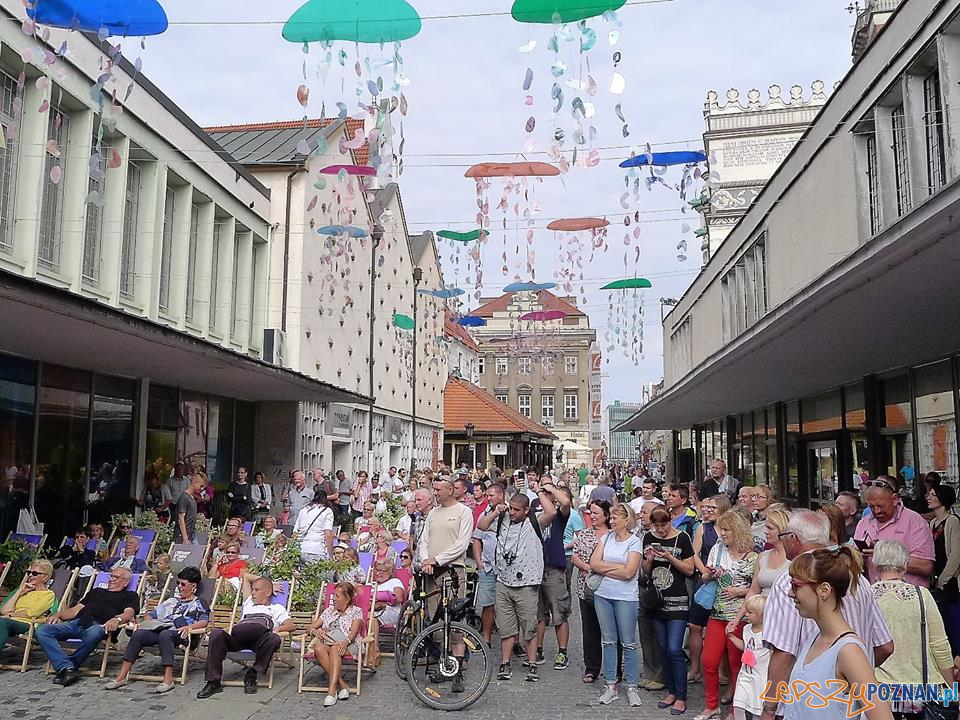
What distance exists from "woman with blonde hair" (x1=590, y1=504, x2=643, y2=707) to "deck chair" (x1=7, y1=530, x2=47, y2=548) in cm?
688

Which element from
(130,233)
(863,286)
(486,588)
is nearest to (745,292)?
(130,233)

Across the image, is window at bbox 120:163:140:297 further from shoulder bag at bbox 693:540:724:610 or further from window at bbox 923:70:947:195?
window at bbox 923:70:947:195

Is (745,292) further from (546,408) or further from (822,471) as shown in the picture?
(546,408)

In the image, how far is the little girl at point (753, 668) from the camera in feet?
18.3

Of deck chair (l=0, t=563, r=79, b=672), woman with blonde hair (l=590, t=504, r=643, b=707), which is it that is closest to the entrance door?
woman with blonde hair (l=590, t=504, r=643, b=707)

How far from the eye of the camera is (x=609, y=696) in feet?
22.8

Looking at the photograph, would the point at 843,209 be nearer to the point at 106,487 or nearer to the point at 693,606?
the point at 693,606

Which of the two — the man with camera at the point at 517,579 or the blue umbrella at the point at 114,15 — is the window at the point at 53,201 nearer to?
the blue umbrella at the point at 114,15

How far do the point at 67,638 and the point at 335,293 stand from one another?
18.2 meters

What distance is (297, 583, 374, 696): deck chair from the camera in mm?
7203

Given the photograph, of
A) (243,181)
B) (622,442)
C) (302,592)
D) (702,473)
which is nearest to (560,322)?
(622,442)

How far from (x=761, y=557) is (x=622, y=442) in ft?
306

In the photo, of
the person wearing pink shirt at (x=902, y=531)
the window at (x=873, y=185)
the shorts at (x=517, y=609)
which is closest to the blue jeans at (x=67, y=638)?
the shorts at (x=517, y=609)

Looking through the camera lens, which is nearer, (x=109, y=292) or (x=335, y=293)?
(x=109, y=292)
